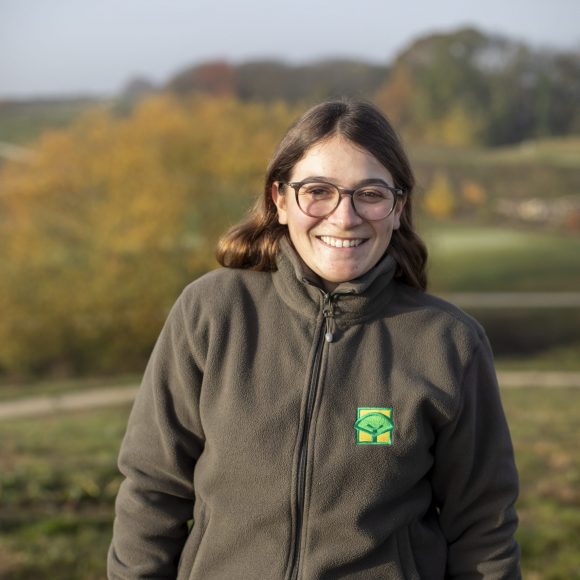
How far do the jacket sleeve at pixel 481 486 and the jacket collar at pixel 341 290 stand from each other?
0.75 ft

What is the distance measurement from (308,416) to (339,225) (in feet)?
1.25

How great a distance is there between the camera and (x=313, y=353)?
1710 millimetres

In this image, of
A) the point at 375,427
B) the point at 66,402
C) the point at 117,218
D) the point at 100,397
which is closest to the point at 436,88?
the point at 117,218

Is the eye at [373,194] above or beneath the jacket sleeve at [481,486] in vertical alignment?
above

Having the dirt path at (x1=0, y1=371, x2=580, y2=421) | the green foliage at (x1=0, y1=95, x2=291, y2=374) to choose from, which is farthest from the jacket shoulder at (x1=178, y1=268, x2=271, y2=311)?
the green foliage at (x1=0, y1=95, x2=291, y2=374)

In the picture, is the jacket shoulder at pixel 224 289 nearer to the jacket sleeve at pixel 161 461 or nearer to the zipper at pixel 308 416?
the jacket sleeve at pixel 161 461

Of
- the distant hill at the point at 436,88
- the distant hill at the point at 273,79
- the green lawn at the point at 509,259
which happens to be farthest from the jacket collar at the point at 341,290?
the green lawn at the point at 509,259

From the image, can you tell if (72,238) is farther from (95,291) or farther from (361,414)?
(361,414)

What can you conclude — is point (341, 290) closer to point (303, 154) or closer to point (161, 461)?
point (303, 154)

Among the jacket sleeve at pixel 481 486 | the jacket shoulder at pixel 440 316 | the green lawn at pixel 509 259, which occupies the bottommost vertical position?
the green lawn at pixel 509 259

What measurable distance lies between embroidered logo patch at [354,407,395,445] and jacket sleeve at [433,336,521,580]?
0.13 m

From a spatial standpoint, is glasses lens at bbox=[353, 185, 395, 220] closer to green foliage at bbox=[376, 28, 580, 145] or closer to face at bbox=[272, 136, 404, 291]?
face at bbox=[272, 136, 404, 291]

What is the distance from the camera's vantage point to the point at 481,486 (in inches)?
68.7

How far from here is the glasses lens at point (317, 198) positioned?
171cm
